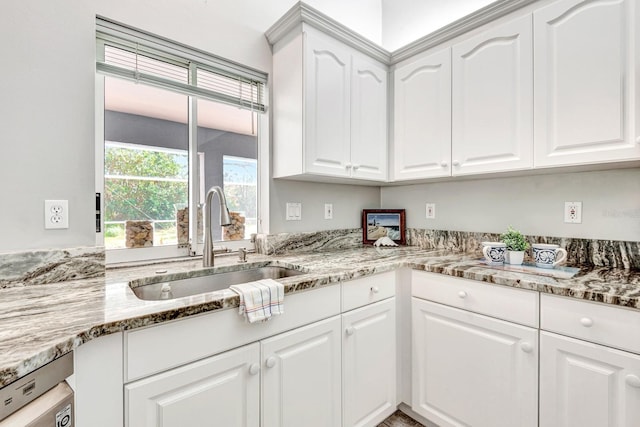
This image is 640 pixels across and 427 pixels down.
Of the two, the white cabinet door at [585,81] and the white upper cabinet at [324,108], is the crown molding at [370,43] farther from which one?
the white cabinet door at [585,81]

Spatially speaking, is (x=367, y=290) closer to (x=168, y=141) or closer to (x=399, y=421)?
(x=399, y=421)

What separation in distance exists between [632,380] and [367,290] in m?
0.93

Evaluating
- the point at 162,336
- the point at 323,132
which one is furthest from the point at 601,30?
the point at 162,336

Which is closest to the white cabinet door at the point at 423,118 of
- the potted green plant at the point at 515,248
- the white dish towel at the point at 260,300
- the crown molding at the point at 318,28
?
the crown molding at the point at 318,28

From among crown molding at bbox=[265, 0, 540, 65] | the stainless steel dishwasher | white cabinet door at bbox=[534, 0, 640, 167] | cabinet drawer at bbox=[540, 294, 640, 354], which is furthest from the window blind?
cabinet drawer at bbox=[540, 294, 640, 354]

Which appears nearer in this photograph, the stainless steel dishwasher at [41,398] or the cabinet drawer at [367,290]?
the stainless steel dishwasher at [41,398]

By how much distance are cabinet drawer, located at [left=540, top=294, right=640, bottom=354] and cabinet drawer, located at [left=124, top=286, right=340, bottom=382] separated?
3.05 ft

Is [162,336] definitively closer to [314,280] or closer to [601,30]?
[314,280]

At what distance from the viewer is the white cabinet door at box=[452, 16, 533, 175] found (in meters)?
1.48

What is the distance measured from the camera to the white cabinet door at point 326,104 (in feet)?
5.39

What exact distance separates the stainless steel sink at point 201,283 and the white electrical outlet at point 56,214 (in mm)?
392

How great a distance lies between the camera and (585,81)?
131 centimetres

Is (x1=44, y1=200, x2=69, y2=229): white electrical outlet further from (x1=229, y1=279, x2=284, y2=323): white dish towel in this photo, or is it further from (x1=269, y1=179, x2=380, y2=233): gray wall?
(x1=269, y1=179, x2=380, y2=233): gray wall

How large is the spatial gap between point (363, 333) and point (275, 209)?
880 mm
